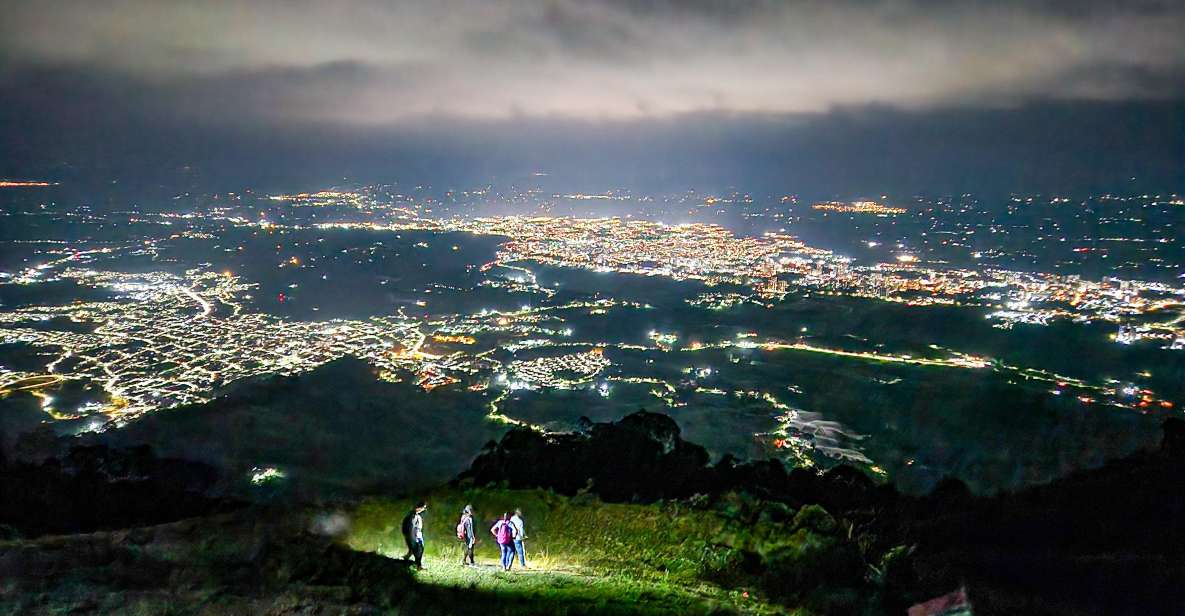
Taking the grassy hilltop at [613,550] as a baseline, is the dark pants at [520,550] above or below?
above

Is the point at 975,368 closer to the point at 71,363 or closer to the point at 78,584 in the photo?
the point at 78,584

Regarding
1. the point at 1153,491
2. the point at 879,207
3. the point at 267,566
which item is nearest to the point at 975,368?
the point at 1153,491

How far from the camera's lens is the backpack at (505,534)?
11.1 m

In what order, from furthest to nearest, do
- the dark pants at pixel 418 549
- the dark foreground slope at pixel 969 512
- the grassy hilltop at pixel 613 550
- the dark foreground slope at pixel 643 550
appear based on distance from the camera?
1. the dark foreground slope at pixel 969 512
2. the dark pants at pixel 418 549
3. the grassy hilltop at pixel 613 550
4. the dark foreground slope at pixel 643 550

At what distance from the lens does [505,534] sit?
11.1 meters

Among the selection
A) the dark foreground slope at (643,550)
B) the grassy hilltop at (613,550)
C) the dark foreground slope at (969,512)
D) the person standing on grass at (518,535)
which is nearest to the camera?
the dark foreground slope at (643,550)

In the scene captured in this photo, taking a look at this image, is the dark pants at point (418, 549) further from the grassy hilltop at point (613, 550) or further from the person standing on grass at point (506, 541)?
the person standing on grass at point (506, 541)

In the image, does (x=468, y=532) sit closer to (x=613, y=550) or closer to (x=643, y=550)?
(x=613, y=550)

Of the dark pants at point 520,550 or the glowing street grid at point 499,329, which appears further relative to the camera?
the glowing street grid at point 499,329

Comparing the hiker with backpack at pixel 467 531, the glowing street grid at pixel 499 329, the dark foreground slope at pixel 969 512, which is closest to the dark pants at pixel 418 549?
the hiker with backpack at pixel 467 531

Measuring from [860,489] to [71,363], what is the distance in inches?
1971

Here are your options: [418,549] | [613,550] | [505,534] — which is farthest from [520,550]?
[613,550]

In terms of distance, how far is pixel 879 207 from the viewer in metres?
149

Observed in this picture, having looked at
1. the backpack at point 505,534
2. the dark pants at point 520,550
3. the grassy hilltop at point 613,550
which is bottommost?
the grassy hilltop at point 613,550
